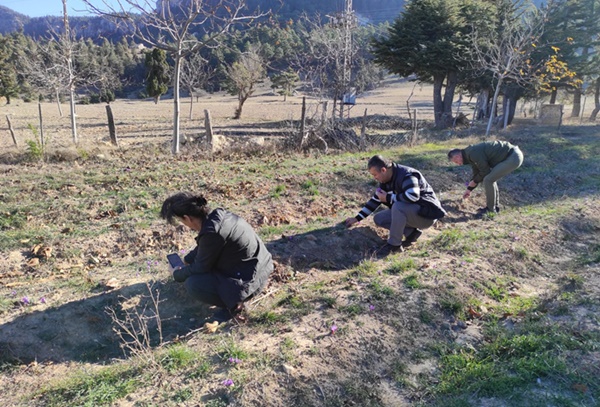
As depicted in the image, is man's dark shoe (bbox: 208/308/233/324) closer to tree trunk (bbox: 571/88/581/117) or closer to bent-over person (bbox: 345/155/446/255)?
bent-over person (bbox: 345/155/446/255)

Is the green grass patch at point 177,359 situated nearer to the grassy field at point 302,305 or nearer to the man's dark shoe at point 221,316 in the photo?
the grassy field at point 302,305

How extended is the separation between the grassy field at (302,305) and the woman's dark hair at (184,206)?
685 millimetres

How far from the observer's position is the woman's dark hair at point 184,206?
136 inches

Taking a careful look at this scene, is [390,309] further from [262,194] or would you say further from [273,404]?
[262,194]

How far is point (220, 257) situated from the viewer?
12.3 ft

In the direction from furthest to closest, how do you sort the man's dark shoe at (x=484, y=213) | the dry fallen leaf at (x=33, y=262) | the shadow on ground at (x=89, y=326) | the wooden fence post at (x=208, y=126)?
the wooden fence post at (x=208, y=126)
the man's dark shoe at (x=484, y=213)
the dry fallen leaf at (x=33, y=262)
the shadow on ground at (x=89, y=326)

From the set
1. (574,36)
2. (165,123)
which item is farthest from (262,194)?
(574,36)

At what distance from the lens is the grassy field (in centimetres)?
298

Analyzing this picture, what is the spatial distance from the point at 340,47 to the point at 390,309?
17.1m

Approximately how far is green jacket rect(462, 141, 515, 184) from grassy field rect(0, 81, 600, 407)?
34.4 inches

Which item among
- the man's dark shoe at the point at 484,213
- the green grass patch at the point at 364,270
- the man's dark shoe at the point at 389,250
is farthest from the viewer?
the man's dark shoe at the point at 484,213

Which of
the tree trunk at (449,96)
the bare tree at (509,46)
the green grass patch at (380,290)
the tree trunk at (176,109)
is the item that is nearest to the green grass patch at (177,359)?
the green grass patch at (380,290)

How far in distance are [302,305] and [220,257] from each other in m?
0.96

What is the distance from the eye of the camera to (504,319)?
3.96 meters
